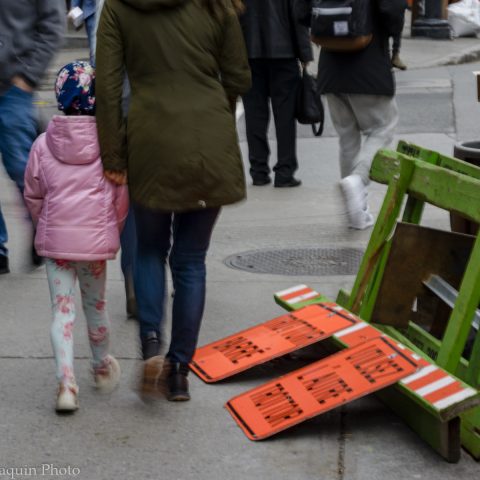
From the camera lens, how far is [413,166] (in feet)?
16.6

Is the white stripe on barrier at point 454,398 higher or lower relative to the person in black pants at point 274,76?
higher

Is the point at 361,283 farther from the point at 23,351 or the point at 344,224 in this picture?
the point at 344,224

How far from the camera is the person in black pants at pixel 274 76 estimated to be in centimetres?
902

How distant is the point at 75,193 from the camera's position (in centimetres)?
460

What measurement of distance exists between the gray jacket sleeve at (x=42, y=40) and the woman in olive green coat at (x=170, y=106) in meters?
2.14

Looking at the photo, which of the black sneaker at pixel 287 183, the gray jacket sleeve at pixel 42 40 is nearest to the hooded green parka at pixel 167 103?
the gray jacket sleeve at pixel 42 40

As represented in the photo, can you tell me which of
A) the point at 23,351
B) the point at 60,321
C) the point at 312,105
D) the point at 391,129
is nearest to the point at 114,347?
the point at 23,351

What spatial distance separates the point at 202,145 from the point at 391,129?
3.43m

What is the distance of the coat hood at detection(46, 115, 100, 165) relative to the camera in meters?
4.55

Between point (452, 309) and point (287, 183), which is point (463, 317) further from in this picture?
point (287, 183)

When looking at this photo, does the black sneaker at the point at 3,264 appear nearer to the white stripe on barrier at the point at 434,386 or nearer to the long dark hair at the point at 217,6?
the long dark hair at the point at 217,6

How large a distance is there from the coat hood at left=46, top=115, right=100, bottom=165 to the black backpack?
3.07 m

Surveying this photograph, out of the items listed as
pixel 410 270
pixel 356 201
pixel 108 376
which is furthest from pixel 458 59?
pixel 108 376

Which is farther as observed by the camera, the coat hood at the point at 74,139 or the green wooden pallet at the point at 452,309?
the coat hood at the point at 74,139
